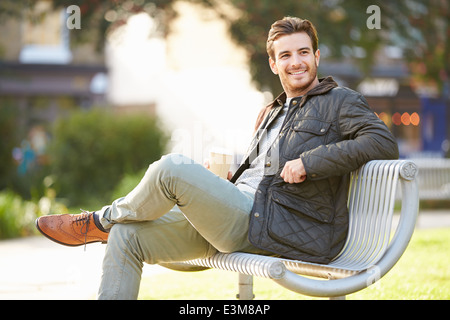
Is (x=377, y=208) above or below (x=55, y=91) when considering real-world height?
below

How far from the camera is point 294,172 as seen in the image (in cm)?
300

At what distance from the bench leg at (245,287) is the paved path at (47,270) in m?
1.20

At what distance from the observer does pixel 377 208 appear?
3.09m

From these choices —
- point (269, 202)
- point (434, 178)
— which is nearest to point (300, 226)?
point (269, 202)

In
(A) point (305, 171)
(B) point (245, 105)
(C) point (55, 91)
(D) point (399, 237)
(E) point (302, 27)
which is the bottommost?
(D) point (399, 237)

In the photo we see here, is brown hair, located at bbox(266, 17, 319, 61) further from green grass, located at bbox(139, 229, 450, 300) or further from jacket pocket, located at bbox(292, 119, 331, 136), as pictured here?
green grass, located at bbox(139, 229, 450, 300)

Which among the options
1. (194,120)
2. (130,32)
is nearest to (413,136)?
(194,120)

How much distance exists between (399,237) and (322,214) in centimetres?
34

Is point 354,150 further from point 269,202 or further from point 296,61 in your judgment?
point 296,61

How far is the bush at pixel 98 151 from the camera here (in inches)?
458

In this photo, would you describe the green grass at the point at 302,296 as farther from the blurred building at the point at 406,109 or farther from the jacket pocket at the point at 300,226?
the blurred building at the point at 406,109
